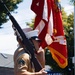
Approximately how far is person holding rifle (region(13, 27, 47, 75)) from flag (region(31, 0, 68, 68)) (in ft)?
3.46

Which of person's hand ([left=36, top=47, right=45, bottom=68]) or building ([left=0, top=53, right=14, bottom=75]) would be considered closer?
person's hand ([left=36, top=47, right=45, bottom=68])

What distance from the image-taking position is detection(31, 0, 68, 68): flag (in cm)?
464

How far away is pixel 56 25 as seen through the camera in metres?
4.81

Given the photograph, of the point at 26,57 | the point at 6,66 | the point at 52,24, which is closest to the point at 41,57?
the point at 26,57

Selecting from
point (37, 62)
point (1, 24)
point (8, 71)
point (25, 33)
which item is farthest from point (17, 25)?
point (8, 71)

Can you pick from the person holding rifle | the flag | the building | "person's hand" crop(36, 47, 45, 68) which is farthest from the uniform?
the building

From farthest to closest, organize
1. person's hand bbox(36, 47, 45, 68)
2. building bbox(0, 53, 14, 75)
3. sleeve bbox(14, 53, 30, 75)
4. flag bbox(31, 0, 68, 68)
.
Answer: building bbox(0, 53, 14, 75) → flag bbox(31, 0, 68, 68) → person's hand bbox(36, 47, 45, 68) → sleeve bbox(14, 53, 30, 75)

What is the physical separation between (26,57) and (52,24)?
1436mm

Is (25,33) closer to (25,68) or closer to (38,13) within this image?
(25,68)

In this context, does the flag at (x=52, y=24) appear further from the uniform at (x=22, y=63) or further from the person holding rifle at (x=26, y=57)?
the uniform at (x=22, y=63)

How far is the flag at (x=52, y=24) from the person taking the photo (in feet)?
15.2

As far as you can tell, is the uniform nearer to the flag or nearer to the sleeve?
the sleeve

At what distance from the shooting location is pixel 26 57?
10.9ft

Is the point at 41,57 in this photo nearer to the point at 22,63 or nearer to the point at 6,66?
the point at 22,63
